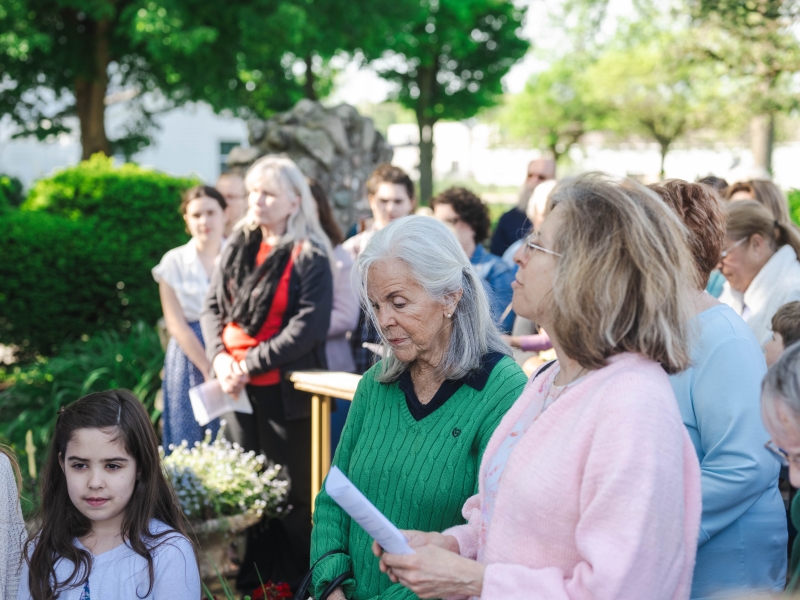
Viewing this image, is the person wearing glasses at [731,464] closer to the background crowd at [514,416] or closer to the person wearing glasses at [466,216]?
the background crowd at [514,416]

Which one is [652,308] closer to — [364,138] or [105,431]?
[105,431]

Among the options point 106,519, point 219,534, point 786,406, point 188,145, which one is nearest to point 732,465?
point 786,406

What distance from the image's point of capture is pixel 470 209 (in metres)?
5.41

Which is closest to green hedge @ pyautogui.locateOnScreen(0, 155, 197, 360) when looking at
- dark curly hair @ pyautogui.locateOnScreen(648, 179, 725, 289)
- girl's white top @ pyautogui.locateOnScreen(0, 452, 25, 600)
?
girl's white top @ pyautogui.locateOnScreen(0, 452, 25, 600)

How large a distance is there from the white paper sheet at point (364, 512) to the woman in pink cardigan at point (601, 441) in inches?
1.6

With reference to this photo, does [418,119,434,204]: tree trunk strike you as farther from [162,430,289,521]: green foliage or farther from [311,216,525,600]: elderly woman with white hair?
[311,216,525,600]: elderly woman with white hair

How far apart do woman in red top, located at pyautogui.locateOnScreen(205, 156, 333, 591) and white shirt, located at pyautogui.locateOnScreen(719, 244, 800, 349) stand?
6.59 ft

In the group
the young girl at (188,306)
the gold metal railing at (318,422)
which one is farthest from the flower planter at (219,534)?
the young girl at (188,306)

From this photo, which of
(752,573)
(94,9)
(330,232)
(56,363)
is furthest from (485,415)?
(94,9)

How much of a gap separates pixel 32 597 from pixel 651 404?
1902 mm

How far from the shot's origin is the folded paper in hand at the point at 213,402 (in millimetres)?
4512

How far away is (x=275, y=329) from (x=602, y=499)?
9.87ft

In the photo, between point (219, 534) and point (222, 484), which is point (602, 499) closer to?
point (222, 484)

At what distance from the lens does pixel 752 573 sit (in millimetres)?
2256
